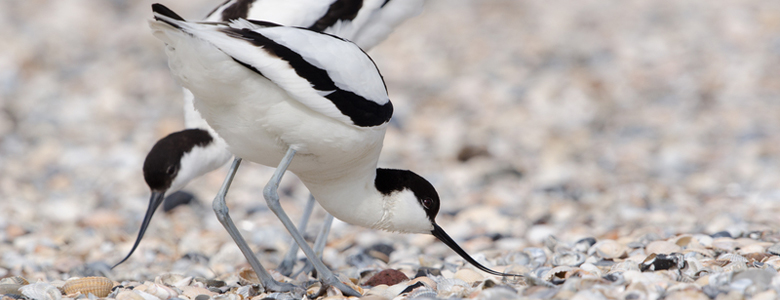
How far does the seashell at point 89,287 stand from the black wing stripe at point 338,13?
1.54m

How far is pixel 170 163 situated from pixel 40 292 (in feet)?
3.73

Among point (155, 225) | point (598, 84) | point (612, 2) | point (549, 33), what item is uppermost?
point (612, 2)

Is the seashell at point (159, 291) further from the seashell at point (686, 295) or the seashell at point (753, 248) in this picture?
the seashell at point (753, 248)

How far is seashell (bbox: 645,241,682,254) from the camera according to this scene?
2.93m

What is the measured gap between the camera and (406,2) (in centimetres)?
391

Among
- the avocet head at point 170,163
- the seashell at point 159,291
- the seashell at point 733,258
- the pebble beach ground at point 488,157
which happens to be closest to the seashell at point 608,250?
the pebble beach ground at point 488,157

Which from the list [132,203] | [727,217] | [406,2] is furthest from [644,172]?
[132,203]

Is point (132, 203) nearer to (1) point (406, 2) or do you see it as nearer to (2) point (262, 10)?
(2) point (262, 10)

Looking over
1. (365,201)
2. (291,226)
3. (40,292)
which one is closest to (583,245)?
(365,201)

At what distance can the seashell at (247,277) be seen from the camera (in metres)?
2.84

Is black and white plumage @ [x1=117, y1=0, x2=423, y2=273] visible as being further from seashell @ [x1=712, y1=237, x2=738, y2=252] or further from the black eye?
seashell @ [x1=712, y1=237, x2=738, y2=252]

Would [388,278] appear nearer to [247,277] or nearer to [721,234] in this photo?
[247,277]

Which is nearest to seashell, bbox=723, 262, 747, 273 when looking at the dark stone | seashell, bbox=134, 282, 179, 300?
seashell, bbox=134, 282, 179, 300

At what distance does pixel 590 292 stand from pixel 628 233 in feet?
5.48
